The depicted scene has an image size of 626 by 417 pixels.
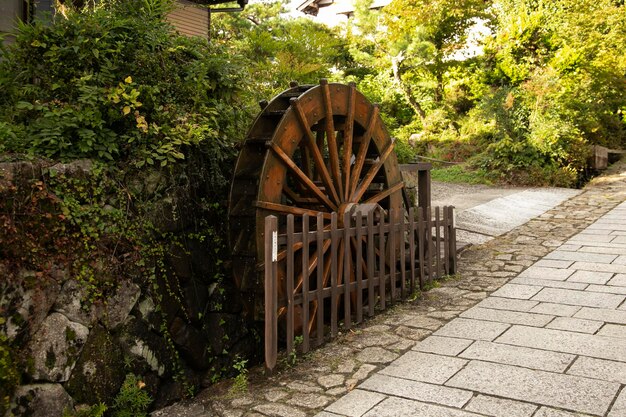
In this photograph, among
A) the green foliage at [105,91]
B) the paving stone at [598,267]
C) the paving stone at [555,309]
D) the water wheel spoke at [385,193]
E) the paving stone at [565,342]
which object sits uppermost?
the green foliage at [105,91]

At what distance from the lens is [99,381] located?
4348mm

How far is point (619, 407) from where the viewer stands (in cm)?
360

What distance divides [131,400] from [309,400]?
142cm

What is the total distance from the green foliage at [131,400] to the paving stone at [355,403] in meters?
1.57

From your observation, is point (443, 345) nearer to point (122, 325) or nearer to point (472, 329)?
point (472, 329)

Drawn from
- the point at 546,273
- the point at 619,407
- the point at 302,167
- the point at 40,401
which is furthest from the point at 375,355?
the point at 546,273

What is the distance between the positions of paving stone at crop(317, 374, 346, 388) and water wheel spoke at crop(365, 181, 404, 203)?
2.90 metres

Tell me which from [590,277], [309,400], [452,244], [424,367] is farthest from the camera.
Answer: [452,244]

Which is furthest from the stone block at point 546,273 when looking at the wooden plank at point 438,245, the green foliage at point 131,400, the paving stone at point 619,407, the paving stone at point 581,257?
the green foliage at point 131,400

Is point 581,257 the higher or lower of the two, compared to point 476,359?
higher

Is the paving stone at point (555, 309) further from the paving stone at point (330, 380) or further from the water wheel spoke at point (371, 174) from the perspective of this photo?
the paving stone at point (330, 380)

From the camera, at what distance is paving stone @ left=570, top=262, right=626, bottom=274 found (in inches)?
285

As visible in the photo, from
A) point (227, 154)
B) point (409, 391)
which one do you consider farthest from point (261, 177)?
point (409, 391)

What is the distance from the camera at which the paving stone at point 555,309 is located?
5.67m
